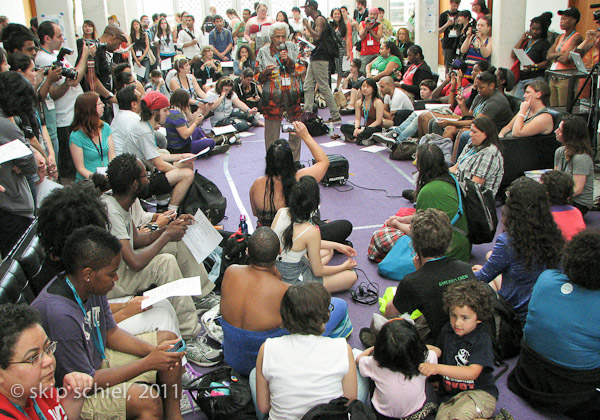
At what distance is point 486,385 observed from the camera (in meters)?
3.08

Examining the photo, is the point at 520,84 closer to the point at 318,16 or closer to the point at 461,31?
the point at 461,31

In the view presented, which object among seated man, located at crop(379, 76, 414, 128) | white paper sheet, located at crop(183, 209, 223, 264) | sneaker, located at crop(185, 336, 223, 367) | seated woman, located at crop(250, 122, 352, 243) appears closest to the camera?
sneaker, located at crop(185, 336, 223, 367)

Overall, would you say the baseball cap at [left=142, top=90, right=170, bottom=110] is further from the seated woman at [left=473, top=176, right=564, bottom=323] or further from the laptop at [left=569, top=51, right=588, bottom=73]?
the laptop at [left=569, top=51, right=588, bottom=73]

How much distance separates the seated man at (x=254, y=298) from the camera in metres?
3.25

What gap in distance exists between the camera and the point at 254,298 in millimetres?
3252

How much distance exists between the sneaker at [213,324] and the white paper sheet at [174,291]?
751 mm

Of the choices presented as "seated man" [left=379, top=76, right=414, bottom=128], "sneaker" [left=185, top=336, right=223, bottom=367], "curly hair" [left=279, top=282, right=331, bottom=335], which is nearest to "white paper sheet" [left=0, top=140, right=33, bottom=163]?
"sneaker" [left=185, top=336, right=223, bottom=367]

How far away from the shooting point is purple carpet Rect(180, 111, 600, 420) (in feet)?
13.7

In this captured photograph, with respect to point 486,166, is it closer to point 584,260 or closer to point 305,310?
point 584,260

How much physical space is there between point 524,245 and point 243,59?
11130 mm

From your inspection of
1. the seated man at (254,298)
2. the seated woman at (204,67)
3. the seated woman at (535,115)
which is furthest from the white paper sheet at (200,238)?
the seated woman at (204,67)

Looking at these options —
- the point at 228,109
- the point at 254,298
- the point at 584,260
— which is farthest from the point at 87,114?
the point at 228,109

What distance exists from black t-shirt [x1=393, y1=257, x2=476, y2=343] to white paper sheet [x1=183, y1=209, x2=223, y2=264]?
1580 mm

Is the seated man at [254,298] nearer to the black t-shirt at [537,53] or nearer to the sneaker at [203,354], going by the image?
the sneaker at [203,354]
